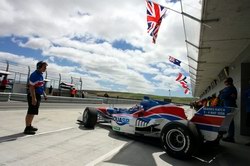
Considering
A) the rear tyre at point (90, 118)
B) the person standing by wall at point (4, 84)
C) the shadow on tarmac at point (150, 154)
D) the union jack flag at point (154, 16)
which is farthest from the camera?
the person standing by wall at point (4, 84)

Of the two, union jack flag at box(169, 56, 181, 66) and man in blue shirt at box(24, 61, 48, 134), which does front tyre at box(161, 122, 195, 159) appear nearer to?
man in blue shirt at box(24, 61, 48, 134)

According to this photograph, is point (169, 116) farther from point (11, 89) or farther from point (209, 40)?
point (11, 89)

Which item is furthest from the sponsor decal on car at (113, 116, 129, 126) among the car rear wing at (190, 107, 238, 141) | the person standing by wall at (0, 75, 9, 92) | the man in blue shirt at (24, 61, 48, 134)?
the person standing by wall at (0, 75, 9, 92)

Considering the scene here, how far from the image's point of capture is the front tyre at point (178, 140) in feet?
15.2

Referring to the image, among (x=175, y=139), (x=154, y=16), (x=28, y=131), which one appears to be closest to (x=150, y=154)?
(x=175, y=139)

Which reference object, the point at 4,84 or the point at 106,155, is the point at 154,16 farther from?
the point at 4,84

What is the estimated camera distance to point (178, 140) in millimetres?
4902

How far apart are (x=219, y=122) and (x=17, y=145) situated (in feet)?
12.7

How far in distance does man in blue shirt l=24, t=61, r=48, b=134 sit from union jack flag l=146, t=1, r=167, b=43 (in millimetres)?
3930

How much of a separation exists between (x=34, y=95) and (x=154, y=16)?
15.3ft

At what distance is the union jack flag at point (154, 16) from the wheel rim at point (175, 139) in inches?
170

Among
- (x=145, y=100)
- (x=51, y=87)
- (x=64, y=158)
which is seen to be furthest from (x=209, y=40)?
(x=51, y=87)

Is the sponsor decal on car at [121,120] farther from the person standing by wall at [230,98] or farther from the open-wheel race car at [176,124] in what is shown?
the person standing by wall at [230,98]

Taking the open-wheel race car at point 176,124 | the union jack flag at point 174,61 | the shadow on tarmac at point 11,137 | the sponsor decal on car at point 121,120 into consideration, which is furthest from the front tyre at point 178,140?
the union jack flag at point 174,61
